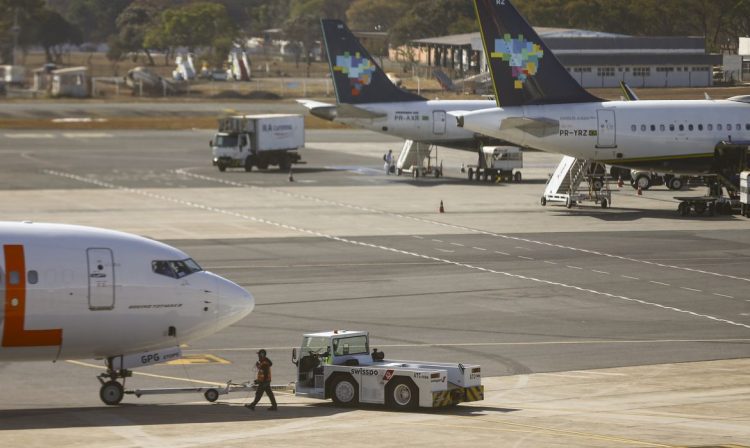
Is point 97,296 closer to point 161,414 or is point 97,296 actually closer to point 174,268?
point 174,268

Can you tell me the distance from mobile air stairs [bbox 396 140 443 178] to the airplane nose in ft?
243

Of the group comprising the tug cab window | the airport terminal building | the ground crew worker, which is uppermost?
the airport terminal building

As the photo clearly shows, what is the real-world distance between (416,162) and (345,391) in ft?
254

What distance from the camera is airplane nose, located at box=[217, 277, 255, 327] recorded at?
39.2m

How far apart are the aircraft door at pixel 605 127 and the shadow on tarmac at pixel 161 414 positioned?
2081 inches

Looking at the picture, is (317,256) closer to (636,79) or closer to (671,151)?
(671,151)

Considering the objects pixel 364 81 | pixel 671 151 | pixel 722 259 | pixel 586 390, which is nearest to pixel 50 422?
pixel 586 390

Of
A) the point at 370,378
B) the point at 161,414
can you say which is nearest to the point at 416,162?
the point at 370,378

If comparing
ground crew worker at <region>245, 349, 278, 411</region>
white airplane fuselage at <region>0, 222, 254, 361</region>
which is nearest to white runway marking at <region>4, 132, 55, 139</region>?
white airplane fuselage at <region>0, 222, 254, 361</region>

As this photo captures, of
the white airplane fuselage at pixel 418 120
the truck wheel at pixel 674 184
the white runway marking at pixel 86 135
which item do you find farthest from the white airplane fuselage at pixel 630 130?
the white runway marking at pixel 86 135

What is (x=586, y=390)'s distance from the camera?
41344 mm

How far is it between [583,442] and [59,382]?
16865 millimetres

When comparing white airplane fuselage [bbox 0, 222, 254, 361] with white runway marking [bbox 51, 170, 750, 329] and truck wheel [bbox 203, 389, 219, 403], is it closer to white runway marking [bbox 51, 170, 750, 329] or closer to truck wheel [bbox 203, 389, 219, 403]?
truck wheel [bbox 203, 389, 219, 403]

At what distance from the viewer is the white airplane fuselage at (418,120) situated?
111250 millimetres
